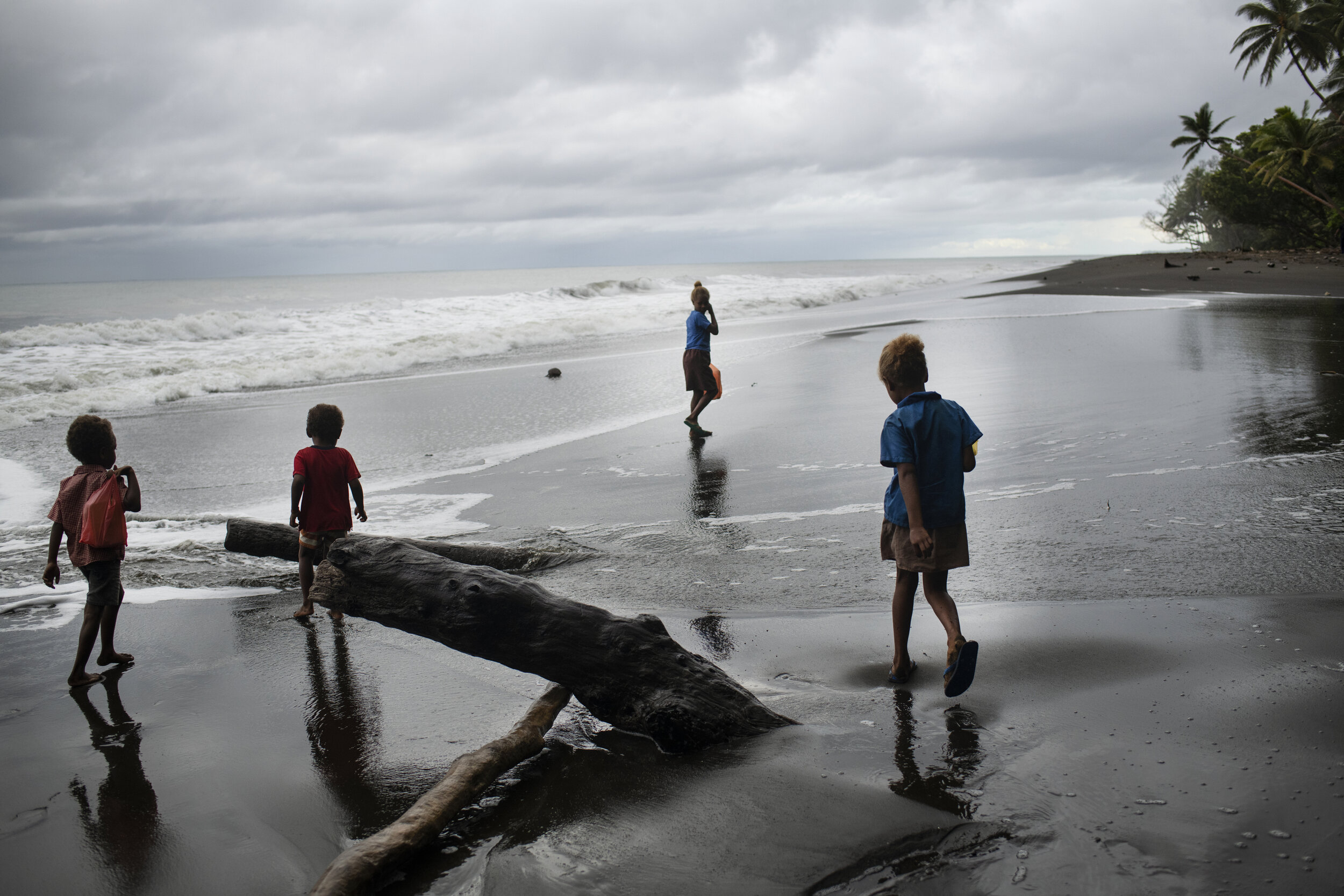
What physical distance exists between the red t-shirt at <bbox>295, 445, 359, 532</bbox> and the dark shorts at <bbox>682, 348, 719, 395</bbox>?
5.58 meters

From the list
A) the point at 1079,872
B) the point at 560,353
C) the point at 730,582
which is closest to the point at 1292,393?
the point at 730,582

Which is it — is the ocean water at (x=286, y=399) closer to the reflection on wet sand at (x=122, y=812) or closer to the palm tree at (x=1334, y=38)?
the reflection on wet sand at (x=122, y=812)

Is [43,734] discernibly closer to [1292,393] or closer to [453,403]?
[453,403]

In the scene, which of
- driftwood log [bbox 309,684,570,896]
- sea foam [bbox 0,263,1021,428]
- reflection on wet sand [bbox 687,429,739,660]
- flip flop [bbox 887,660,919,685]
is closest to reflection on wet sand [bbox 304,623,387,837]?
driftwood log [bbox 309,684,570,896]

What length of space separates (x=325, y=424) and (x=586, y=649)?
2.64 m

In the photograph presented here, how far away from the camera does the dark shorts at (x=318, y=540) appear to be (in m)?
5.21

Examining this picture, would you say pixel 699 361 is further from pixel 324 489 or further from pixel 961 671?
pixel 961 671

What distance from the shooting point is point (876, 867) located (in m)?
2.52

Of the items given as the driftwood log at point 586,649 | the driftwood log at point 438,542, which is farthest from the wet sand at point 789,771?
the driftwood log at point 438,542

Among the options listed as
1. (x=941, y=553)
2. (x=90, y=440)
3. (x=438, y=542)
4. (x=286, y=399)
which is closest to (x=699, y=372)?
(x=438, y=542)

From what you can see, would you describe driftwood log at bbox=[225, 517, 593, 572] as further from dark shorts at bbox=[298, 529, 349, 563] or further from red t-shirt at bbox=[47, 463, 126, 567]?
red t-shirt at bbox=[47, 463, 126, 567]

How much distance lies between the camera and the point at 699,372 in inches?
408

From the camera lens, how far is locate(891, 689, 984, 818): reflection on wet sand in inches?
110

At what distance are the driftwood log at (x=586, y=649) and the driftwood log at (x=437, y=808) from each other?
0.73 ft
